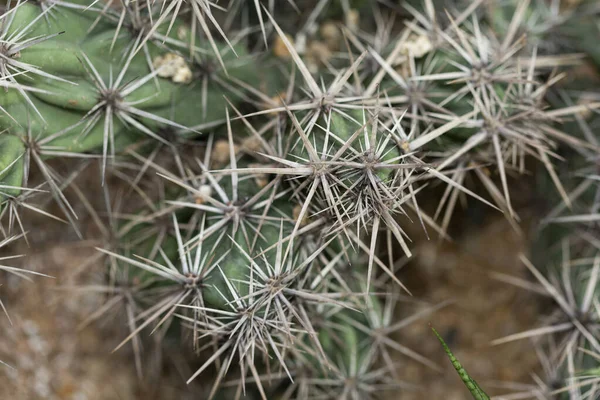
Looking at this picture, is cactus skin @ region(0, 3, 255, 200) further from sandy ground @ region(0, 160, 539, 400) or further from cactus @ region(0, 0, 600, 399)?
sandy ground @ region(0, 160, 539, 400)

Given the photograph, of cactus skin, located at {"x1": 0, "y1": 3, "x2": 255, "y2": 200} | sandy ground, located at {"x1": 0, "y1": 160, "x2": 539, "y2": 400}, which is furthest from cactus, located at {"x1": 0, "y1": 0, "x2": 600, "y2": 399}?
sandy ground, located at {"x1": 0, "y1": 160, "x2": 539, "y2": 400}

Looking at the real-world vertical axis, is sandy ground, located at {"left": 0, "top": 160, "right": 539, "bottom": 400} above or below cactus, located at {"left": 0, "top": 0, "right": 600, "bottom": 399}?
below

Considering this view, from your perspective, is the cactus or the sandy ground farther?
the sandy ground

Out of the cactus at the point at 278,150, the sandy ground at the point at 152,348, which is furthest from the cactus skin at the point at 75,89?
the sandy ground at the point at 152,348

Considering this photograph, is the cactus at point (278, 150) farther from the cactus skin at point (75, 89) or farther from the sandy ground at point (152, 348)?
the sandy ground at point (152, 348)

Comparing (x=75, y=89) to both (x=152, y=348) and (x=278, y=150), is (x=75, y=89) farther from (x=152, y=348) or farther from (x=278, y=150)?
(x=152, y=348)

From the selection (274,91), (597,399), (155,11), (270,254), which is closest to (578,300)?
(597,399)

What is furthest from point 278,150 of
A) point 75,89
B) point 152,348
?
point 152,348

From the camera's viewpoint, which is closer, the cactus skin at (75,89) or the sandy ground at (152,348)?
the cactus skin at (75,89)
